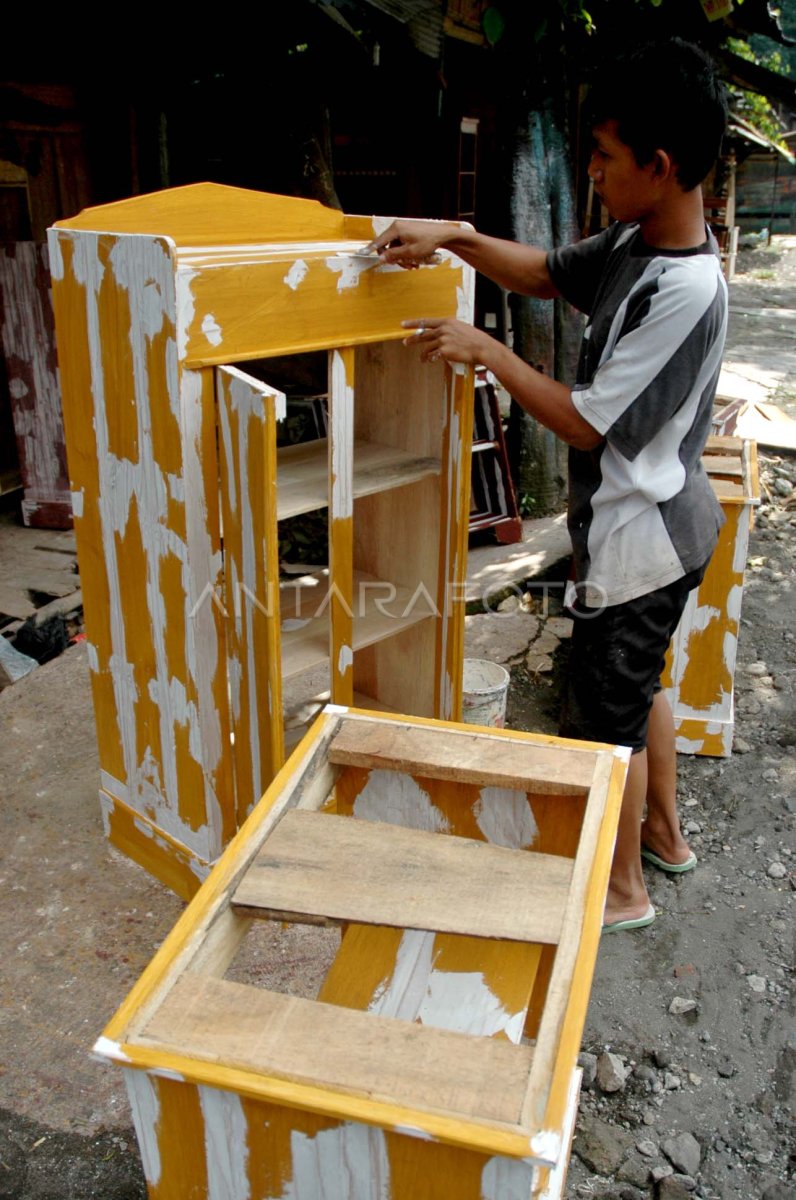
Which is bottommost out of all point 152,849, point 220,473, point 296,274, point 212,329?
point 152,849

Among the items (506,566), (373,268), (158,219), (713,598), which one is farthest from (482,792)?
(506,566)

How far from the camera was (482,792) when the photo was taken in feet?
6.51

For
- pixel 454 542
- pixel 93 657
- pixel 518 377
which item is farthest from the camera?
pixel 454 542

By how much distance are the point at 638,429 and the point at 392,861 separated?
1.20 m

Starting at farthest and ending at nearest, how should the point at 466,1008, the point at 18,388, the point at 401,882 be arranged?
the point at 18,388 → the point at 466,1008 → the point at 401,882

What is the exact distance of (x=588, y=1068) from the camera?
2.53 m

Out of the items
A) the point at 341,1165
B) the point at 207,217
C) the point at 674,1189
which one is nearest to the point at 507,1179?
the point at 341,1165

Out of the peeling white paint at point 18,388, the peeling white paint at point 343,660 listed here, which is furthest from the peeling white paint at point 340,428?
the peeling white paint at point 18,388

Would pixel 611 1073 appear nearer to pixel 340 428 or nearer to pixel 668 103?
pixel 340 428

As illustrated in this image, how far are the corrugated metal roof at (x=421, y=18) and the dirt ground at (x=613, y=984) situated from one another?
3.35 m

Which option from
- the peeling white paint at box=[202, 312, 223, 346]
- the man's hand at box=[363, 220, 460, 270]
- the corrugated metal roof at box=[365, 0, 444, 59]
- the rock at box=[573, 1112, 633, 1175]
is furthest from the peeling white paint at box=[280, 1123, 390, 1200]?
the corrugated metal roof at box=[365, 0, 444, 59]

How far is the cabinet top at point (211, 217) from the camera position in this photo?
102 inches

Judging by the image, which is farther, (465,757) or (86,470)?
(86,470)

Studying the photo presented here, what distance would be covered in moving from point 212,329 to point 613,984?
206cm
